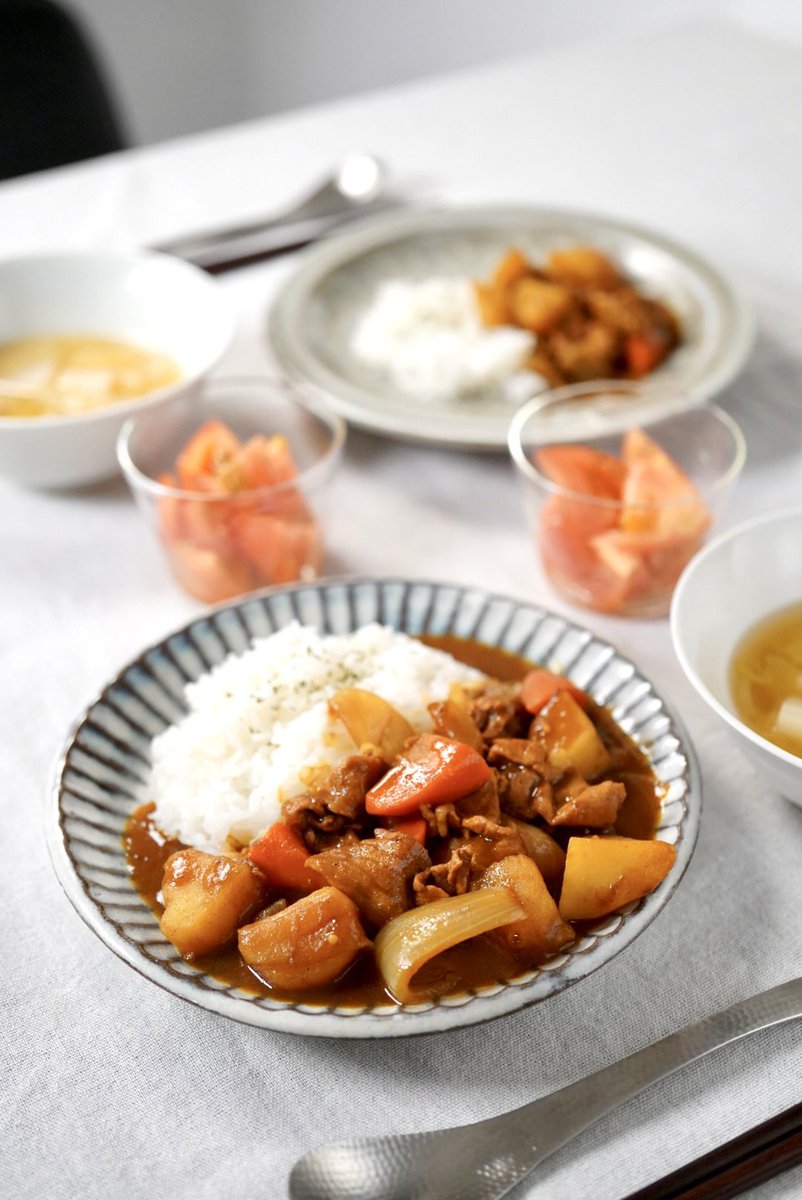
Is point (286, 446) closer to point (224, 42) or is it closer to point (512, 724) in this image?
point (512, 724)

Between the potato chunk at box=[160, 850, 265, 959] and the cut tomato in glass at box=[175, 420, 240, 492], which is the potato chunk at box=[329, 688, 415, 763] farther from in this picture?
the cut tomato in glass at box=[175, 420, 240, 492]

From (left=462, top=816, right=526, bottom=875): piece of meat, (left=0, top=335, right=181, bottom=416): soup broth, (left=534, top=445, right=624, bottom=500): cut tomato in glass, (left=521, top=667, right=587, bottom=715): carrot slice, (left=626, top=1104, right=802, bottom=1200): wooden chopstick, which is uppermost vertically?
(left=0, top=335, right=181, bottom=416): soup broth

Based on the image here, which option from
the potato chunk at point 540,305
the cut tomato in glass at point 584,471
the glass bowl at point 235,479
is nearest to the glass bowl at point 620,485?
the cut tomato in glass at point 584,471

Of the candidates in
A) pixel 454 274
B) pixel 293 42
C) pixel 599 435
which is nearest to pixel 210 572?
pixel 599 435

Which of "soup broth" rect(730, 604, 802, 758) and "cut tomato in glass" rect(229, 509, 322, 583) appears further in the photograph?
"cut tomato in glass" rect(229, 509, 322, 583)

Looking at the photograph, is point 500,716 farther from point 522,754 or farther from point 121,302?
point 121,302

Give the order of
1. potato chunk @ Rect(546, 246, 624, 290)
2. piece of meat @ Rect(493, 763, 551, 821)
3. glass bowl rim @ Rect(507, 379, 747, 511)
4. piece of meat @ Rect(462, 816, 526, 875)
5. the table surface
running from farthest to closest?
A: potato chunk @ Rect(546, 246, 624, 290)
glass bowl rim @ Rect(507, 379, 747, 511)
piece of meat @ Rect(493, 763, 551, 821)
piece of meat @ Rect(462, 816, 526, 875)
the table surface

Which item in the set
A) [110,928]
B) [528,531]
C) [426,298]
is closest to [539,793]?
[110,928]

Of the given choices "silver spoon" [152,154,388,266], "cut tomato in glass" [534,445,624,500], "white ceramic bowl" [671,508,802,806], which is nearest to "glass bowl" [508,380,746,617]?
"cut tomato in glass" [534,445,624,500]
